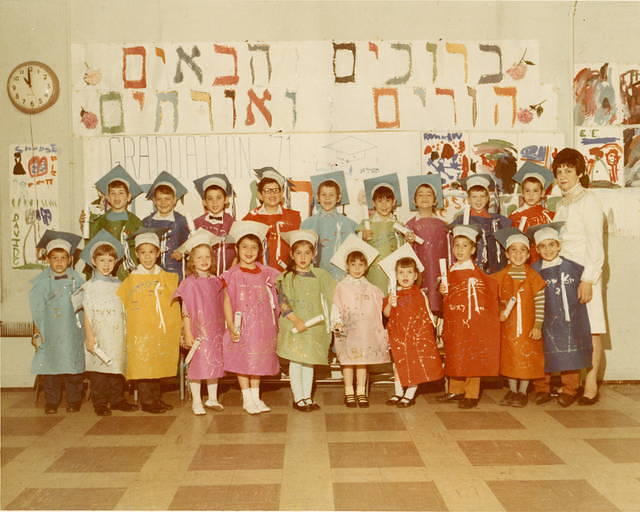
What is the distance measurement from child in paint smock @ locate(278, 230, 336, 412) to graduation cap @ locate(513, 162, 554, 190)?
78.3 inches

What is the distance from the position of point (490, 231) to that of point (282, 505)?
3343 millimetres

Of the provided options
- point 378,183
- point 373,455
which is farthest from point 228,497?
point 378,183

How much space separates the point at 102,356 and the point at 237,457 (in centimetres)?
177

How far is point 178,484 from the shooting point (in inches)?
136

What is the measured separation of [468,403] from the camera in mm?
5145

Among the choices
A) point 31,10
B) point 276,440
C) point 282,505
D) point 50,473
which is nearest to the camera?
point 282,505

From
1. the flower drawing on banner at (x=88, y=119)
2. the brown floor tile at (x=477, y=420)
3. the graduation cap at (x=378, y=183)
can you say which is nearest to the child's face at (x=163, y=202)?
the flower drawing on banner at (x=88, y=119)

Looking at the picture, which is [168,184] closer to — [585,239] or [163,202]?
[163,202]

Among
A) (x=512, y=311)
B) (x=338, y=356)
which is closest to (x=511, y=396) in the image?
(x=512, y=311)

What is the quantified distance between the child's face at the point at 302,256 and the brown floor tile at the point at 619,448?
232 centimetres

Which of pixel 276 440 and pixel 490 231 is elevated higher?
pixel 490 231

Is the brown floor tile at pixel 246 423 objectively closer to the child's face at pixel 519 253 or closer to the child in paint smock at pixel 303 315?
the child in paint smock at pixel 303 315

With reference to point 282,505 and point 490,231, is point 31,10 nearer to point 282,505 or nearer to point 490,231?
point 490,231

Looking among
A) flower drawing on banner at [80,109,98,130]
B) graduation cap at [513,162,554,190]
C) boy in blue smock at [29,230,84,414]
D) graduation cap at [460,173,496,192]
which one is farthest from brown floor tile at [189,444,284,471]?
flower drawing on banner at [80,109,98,130]
